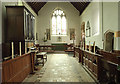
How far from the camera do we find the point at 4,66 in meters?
2.38

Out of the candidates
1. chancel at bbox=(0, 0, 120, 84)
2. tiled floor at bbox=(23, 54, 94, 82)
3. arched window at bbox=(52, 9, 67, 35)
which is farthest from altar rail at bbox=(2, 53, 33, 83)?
arched window at bbox=(52, 9, 67, 35)

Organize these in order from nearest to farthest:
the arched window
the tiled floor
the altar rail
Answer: the altar rail
the tiled floor
the arched window

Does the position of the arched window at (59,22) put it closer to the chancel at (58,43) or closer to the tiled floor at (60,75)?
the chancel at (58,43)

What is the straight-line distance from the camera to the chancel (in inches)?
124

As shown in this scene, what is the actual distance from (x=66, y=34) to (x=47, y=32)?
2063mm

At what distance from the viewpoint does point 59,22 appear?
1417 cm

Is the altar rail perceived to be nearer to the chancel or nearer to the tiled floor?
the chancel

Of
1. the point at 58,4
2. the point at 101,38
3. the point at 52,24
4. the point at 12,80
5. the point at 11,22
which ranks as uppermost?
the point at 58,4

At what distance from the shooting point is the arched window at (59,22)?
14.0 m

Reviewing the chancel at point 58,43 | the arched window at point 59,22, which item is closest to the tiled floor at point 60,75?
the chancel at point 58,43

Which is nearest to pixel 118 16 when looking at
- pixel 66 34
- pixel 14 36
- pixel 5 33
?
pixel 14 36

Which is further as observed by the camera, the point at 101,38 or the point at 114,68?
the point at 101,38

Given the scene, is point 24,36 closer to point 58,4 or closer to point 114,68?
point 114,68

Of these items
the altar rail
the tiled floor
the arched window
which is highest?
the arched window
